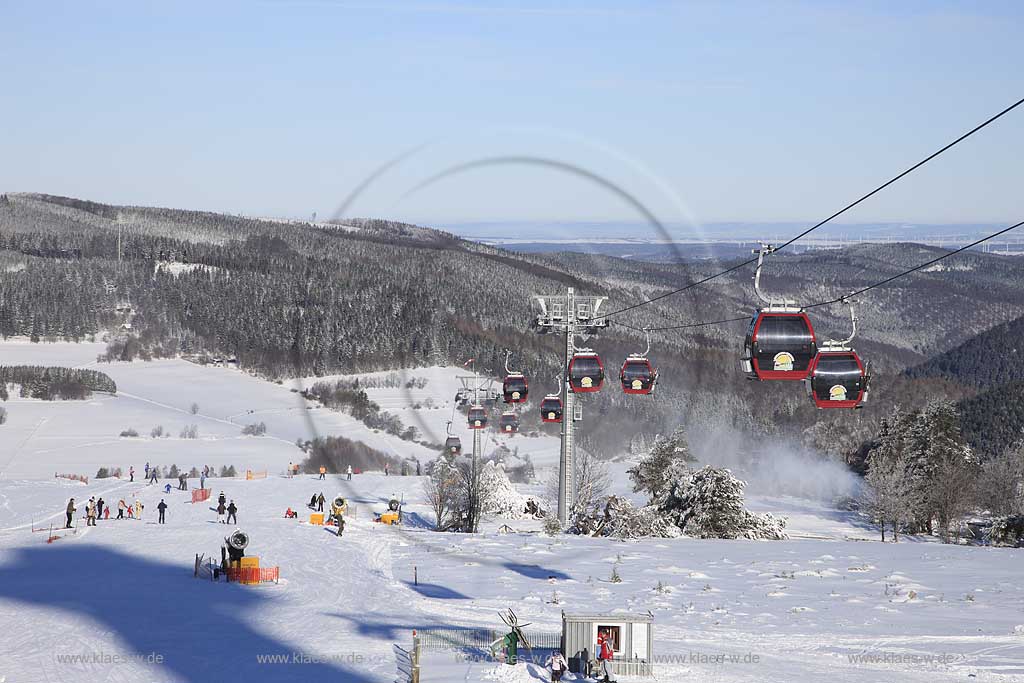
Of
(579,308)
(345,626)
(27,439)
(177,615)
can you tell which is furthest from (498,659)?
(27,439)

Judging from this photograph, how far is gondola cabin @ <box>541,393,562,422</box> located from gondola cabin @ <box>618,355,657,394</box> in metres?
14.6

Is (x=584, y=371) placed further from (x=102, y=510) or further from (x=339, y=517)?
(x=102, y=510)

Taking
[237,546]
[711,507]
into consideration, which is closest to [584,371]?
[237,546]

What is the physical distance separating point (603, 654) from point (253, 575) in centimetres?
1673

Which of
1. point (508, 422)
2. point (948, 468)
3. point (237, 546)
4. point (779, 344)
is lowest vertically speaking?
point (237, 546)

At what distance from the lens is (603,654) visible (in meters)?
27.3

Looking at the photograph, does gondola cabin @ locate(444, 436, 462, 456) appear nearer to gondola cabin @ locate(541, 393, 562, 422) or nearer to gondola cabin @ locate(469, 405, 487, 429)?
gondola cabin @ locate(469, 405, 487, 429)

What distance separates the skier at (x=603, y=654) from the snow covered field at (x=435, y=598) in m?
1.64

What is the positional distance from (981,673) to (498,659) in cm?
1122

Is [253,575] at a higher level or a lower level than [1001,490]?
lower

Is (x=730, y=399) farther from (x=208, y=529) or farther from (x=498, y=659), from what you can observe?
(x=498, y=659)

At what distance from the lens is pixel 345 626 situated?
33344 millimetres

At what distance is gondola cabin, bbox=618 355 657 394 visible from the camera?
37906mm

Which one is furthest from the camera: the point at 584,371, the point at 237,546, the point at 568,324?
the point at 568,324
